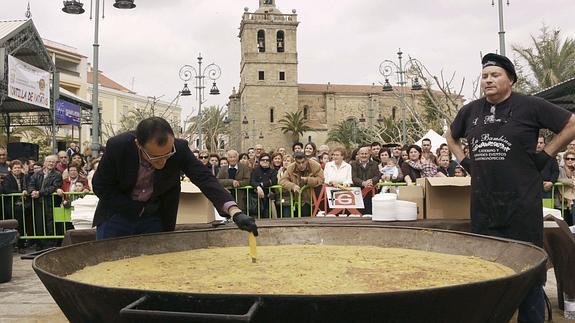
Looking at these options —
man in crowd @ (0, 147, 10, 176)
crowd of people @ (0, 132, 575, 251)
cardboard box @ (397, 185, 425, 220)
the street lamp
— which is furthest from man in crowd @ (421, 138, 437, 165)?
the street lamp

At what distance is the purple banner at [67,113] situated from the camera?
26527mm

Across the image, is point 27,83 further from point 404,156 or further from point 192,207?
point 192,207

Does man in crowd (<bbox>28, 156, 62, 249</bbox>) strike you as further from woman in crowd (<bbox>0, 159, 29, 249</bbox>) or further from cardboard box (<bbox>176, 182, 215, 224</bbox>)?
cardboard box (<bbox>176, 182, 215, 224</bbox>)

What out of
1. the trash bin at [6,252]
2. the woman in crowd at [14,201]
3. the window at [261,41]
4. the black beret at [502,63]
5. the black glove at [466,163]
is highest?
the window at [261,41]

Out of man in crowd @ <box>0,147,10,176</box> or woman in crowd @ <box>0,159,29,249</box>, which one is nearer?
woman in crowd @ <box>0,159,29,249</box>

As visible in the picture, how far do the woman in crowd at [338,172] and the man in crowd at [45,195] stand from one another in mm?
4665

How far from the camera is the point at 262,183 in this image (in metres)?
8.96

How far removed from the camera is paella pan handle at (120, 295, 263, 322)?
1.60 metres

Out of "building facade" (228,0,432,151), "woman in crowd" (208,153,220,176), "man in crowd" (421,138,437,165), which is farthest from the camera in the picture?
"building facade" (228,0,432,151)

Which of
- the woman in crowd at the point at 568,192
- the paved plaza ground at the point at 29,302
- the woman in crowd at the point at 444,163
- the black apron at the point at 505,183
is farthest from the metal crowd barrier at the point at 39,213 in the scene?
the black apron at the point at 505,183

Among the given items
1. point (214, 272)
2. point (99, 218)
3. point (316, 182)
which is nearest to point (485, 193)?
point (214, 272)

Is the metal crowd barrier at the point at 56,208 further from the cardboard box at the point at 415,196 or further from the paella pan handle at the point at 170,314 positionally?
the paella pan handle at the point at 170,314

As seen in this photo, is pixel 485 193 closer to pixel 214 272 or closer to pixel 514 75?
pixel 514 75

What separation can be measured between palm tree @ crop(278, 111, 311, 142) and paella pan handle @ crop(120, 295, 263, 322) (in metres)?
73.5
